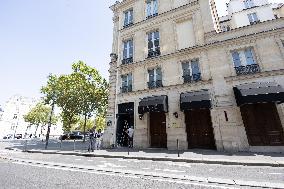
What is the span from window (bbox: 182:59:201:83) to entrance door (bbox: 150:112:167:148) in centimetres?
376

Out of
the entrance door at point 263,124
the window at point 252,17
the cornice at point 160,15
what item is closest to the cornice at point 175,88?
the entrance door at point 263,124

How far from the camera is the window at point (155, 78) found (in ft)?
53.0

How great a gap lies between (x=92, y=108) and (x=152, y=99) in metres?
18.1

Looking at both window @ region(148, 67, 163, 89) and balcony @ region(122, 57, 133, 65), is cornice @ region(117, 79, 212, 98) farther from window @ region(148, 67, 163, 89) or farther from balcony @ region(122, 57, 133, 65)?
balcony @ region(122, 57, 133, 65)

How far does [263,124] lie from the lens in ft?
40.1

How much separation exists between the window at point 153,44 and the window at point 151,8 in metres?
2.14

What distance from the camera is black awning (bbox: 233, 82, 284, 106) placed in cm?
1095

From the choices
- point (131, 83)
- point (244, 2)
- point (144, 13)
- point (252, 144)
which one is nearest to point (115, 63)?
point (131, 83)

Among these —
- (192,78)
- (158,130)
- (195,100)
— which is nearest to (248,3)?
(192,78)

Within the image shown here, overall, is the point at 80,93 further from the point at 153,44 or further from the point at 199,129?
the point at 199,129

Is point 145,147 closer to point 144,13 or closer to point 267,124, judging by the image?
point 267,124

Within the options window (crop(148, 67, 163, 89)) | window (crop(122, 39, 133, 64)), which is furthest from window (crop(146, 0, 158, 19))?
window (crop(148, 67, 163, 89))

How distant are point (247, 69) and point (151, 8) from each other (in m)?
11.6

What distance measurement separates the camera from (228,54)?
13969mm
